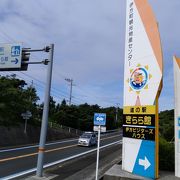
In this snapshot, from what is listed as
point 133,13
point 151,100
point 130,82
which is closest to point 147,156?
point 151,100

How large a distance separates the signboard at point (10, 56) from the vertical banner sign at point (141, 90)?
654 centimetres

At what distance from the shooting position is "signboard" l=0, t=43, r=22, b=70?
683 inches

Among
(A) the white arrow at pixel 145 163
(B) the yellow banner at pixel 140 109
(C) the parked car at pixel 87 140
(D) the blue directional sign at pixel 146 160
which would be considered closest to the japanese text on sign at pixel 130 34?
(B) the yellow banner at pixel 140 109

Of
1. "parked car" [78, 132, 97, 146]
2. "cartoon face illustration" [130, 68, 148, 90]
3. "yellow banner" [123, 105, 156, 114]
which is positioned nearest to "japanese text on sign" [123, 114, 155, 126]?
"yellow banner" [123, 105, 156, 114]

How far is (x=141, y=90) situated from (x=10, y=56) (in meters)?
8.56

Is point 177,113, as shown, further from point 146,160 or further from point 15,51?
point 15,51

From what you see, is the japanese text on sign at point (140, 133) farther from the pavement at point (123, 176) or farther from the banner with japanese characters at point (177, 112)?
the banner with japanese characters at point (177, 112)

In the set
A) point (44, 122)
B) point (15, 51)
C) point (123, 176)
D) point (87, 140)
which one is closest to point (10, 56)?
point (15, 51)

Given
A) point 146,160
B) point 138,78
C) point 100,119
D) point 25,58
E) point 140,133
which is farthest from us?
point 25,58

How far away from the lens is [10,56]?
17.8 meters

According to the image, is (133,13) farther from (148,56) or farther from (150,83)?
(150,83)

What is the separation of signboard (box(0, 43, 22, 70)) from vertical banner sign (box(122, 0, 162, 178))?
654 centimetres

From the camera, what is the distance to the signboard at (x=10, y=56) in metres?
17.4

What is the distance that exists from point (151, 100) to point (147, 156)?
216 cm
